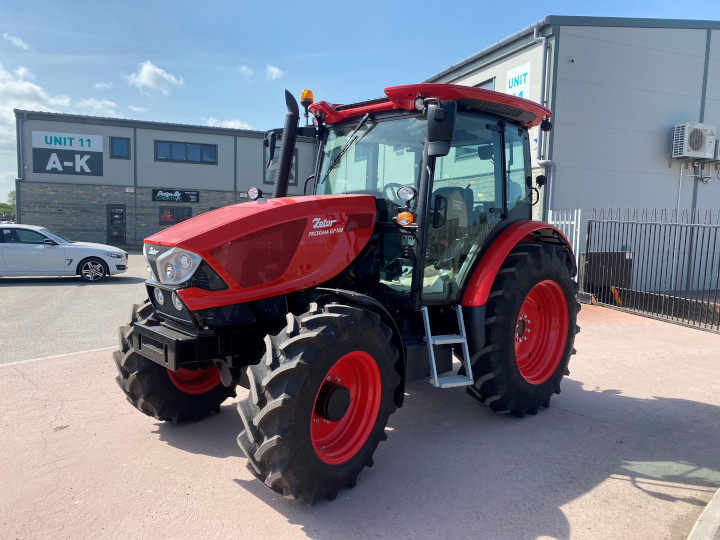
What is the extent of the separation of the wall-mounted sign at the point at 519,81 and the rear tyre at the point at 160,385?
31.8 ft

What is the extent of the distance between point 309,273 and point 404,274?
79 cm

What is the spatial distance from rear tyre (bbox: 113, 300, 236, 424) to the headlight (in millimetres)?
607

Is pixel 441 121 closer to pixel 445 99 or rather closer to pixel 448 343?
pixel 445 99

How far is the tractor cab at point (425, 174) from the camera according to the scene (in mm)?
3676

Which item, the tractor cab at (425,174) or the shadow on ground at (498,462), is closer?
the shadow on ground at (498,462)

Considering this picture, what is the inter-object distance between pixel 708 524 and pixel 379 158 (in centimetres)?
309

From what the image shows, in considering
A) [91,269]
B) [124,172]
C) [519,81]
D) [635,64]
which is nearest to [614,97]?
[635,64]

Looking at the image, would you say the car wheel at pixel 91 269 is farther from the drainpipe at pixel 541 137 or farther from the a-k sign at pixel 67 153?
the a-k sign at pixel 67 153

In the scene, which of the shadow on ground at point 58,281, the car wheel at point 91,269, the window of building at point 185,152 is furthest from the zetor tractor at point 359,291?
the window of building at point 185,152

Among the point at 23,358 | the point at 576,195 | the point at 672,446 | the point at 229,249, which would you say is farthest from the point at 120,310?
the point at 576,195

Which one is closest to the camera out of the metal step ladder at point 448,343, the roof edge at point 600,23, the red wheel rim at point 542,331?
the metal step ladder at point 448,343

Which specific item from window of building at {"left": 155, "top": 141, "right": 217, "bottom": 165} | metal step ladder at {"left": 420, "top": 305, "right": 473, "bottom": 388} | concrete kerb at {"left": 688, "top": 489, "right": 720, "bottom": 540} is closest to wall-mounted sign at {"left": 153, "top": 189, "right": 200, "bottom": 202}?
window of building at {"left": 155, "top": 141, "right": 217, "bottom": 165}

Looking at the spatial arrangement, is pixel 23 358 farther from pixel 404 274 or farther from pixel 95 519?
pixel 404 274

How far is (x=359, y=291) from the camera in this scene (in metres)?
3.88
